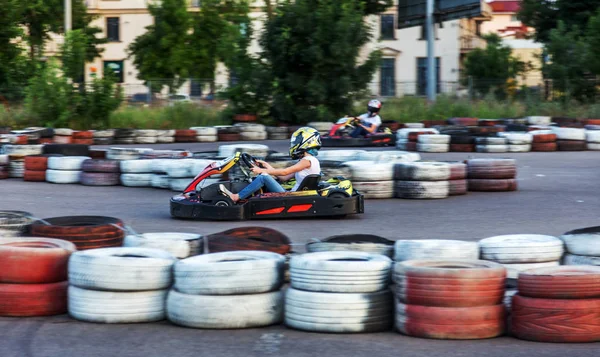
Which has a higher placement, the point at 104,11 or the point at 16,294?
the point at 104,11

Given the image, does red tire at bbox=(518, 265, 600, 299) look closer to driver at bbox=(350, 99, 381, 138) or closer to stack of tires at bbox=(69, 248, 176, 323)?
stack of tires at bbox=(69, 248, 176, 323)

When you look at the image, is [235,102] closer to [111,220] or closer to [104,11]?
[111,220]

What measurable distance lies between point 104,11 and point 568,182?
49733 millimetres

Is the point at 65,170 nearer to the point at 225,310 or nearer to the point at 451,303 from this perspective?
the point at 225,310

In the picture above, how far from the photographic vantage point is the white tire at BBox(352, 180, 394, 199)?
12.1 m

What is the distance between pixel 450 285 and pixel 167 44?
41610 millimetres

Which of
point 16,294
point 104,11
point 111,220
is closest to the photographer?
point 16,294

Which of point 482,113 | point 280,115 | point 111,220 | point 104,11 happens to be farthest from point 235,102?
point 104,11

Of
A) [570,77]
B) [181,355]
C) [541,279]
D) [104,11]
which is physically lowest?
[181,355]

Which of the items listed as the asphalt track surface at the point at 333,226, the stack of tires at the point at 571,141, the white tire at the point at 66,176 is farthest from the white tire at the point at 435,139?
the white tire at the point at 66,176

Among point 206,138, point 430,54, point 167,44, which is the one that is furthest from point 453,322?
point 167,44

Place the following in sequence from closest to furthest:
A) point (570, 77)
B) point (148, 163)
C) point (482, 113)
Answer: point (148, 163) < point (482, 113) < point (570, 77)

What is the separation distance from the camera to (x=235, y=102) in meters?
27.8

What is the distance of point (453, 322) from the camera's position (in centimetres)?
516
